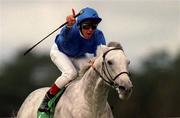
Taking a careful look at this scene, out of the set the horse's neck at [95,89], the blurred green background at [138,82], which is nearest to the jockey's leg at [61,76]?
the horse's neck at [95,89]

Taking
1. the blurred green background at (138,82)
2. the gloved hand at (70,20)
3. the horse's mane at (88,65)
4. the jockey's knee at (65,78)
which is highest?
the gloved hand at (70,20)

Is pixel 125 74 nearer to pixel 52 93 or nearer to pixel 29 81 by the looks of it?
pixel 52 93

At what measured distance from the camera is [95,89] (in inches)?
448

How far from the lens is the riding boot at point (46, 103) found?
39.7 feet

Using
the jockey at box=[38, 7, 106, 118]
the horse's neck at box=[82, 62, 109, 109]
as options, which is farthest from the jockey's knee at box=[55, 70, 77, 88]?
the horse's neck at box=[82, 62, 109, 109]

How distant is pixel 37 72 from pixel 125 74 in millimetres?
41622

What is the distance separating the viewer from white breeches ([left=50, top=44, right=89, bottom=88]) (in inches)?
473

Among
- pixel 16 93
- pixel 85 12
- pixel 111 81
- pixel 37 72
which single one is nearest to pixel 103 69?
pixel 111 81

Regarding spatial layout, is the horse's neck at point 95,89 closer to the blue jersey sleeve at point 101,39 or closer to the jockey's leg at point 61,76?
Result: the jockey's leg at point 61,76

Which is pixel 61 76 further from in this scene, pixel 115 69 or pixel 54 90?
pixel 115 69

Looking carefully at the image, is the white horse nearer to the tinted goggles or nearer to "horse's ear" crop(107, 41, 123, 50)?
"horse's ear" crop(107, 41, 123, 50)

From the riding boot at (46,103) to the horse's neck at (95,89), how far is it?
0.67 metres

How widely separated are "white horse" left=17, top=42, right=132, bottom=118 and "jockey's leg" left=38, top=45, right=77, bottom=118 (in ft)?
0.38

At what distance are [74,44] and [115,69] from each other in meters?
1.55
